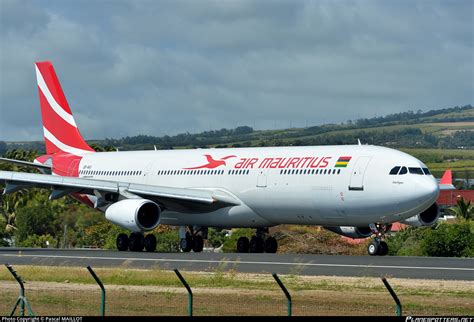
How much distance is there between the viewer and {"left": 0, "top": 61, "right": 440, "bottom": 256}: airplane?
40.9 meters

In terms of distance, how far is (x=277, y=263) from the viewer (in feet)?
125

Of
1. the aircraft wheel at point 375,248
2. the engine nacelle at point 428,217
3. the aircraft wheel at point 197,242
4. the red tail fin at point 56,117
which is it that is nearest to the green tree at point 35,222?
the red tail fin at point 56,117

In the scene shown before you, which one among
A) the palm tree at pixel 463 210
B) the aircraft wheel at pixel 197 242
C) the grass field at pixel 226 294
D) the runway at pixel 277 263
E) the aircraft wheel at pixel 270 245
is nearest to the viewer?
the grass field at pixel 226 294

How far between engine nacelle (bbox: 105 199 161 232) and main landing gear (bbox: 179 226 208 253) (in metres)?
3.75

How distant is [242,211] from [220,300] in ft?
67.9

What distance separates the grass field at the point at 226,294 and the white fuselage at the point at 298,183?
30.6 ft

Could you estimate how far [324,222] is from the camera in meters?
43.5

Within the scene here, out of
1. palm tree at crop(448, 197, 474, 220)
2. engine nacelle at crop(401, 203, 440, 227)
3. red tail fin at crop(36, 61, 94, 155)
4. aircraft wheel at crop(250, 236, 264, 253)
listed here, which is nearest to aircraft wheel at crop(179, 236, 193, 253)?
aircraft wheel at crop(250, 236, 264, 253)

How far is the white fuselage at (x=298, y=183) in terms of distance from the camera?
1601 inches

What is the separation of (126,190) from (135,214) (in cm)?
250

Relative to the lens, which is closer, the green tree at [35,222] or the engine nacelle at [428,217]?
the engine nacelle at [428,217]

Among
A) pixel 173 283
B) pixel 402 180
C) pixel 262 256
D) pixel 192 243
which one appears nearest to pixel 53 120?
pixel 192 243

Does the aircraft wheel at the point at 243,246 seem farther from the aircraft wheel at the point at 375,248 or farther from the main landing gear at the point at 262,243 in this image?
the aircraft wheel at the point at 375,248

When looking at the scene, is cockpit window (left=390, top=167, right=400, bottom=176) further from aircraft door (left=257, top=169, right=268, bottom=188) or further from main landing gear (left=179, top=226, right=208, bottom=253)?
main landing gear (left=179, top=226, right=208, bottom=253)
